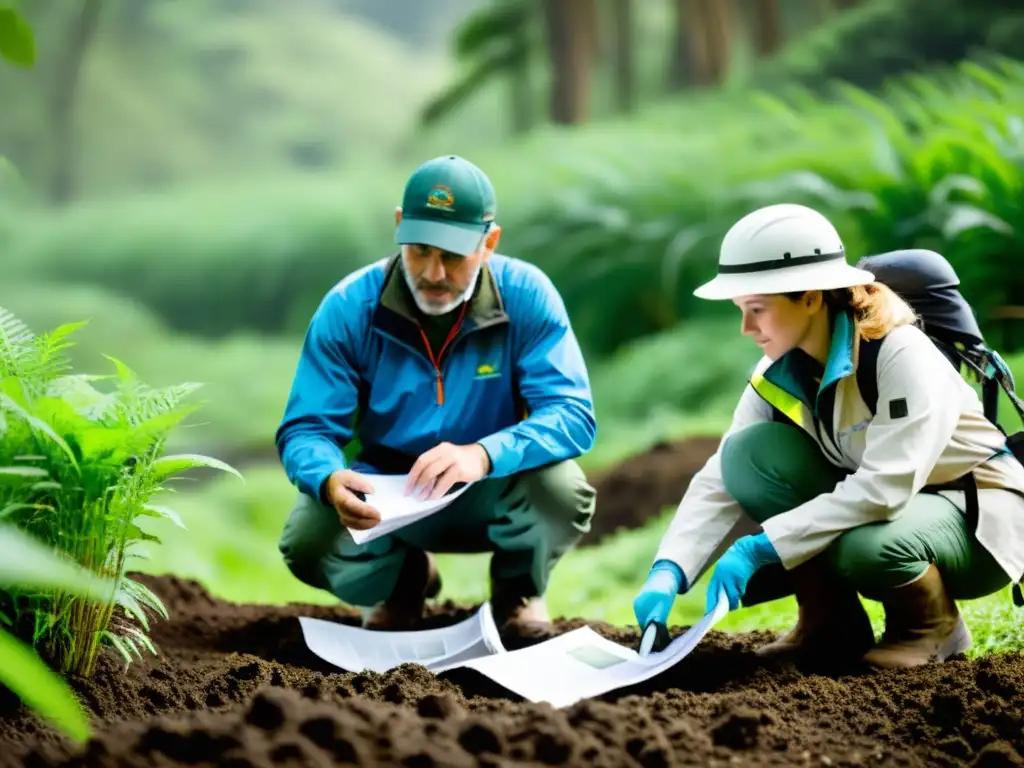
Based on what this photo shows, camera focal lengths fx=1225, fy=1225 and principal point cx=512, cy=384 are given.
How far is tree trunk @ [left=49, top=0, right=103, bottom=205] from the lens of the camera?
1534cm

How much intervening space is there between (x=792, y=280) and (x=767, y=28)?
1129cm

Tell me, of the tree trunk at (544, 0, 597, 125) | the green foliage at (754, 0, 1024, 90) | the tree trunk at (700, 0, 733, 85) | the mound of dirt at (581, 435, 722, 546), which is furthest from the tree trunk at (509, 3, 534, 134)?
the mound of dirt at (581, 435, 722, 546)

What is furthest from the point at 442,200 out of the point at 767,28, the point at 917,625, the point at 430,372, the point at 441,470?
the point at 767,28

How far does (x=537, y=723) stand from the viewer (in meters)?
1.74

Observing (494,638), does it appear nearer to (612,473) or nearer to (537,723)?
(537,723)

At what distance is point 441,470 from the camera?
2.73m

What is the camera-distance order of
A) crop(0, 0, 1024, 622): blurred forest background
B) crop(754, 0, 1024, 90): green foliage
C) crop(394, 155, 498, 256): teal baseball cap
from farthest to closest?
crop(754, 0, 1024, 90): green foliage, crop(0, 0, 1024, 622): blurred forest background, crop(394, 155, 498, 256): teal baseball cap

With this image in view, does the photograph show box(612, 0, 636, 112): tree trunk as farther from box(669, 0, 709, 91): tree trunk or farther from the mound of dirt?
the mound of dirt

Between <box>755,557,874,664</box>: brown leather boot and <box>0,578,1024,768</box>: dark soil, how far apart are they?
0.12 meters

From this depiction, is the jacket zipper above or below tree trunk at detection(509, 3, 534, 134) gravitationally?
below

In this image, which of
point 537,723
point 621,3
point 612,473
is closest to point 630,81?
point 621,3

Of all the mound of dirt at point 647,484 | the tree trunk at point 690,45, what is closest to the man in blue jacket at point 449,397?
the mound of dirt at point 647,484

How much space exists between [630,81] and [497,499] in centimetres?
1210

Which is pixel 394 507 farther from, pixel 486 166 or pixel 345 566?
pixel 486 166
